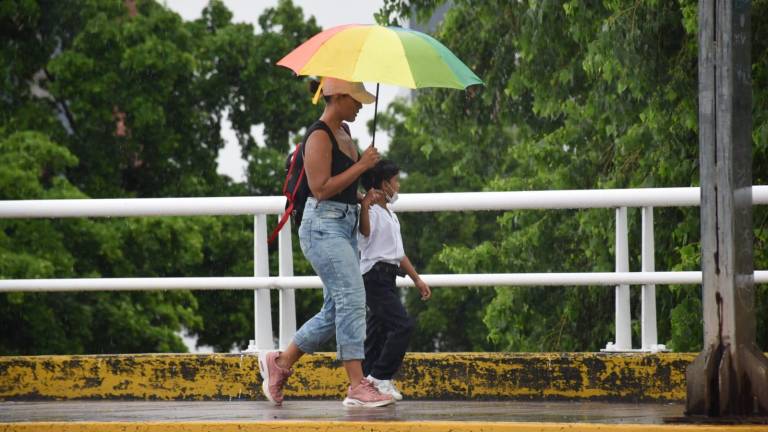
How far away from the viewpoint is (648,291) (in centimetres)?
811

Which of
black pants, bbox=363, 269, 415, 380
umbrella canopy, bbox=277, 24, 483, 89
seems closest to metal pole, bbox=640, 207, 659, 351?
black pants, bbox=363, 269, 415, 380

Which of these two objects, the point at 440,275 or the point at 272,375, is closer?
the point at 272,375

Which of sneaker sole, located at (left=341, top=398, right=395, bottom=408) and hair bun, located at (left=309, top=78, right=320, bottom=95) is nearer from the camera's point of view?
hair bun, located at (left=309, top=78, right=320, bottom=95)

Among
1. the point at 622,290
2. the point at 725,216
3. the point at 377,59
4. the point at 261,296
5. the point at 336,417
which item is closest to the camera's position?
the point at 725,216

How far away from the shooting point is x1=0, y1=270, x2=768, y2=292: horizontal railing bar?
786 centimetres

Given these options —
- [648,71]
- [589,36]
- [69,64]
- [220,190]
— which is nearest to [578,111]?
[589,36]

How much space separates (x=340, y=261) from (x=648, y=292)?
71.9 inches

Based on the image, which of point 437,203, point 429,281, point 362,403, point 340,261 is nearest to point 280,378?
point 362,403

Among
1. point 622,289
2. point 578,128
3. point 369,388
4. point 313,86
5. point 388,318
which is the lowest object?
point 369,388

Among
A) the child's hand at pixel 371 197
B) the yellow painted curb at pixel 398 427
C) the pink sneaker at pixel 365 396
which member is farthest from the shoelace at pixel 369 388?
the yellow painted curb at pixel 398 427

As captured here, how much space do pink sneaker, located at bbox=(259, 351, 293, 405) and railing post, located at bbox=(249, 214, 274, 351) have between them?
2.18 feet

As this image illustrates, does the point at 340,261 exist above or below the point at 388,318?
above

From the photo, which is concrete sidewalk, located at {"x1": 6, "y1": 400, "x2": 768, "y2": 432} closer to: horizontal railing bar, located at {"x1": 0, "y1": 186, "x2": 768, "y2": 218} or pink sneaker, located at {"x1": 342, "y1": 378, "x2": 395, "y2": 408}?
pink sneaker, located at {"x1": 342, "y1": 378, "x2": 395, "y2": 408}

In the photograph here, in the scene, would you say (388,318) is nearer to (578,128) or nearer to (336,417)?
(336,417)
